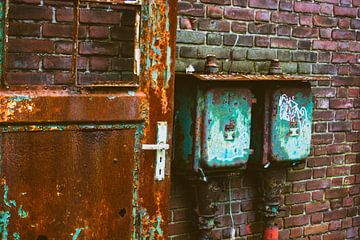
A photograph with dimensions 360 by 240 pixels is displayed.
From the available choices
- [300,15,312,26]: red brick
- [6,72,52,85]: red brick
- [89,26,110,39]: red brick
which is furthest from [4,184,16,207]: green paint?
[300,15,312,26]: red brick

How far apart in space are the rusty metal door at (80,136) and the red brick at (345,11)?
57.7 inches

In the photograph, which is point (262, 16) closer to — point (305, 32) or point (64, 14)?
point (305, 32)

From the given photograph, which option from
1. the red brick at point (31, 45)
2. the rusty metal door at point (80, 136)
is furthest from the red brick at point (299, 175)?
the red brick at point (31, 45)

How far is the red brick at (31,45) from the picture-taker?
7.75 feet

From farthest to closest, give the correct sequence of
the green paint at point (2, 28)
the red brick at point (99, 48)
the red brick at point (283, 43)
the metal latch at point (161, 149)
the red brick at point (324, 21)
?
the red brick at point (324, 21), the red brick at point (283, 43), the red brick at point (99, 48), the metal latch at point (161, 149), the green paint at point (2, 28)

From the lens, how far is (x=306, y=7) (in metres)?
3.22

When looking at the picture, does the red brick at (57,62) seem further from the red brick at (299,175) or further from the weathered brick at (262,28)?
the red brick at (299,175)

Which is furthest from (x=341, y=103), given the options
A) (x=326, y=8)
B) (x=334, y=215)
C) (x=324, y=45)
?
(x=334, y=215)

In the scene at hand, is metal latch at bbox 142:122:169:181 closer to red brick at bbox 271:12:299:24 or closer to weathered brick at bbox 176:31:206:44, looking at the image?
weathered brick at bbox 176:31:206:44

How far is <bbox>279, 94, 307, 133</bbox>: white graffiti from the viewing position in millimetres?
2912

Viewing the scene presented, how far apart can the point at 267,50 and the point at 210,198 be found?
2.98 feet

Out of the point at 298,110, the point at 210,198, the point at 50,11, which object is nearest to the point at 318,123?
the point at 298,110

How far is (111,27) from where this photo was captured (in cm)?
260

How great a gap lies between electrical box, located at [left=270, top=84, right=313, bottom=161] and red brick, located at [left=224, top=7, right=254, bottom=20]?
1.45ft
